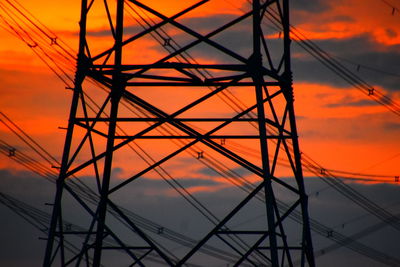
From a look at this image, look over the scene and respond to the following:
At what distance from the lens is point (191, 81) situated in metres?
31.3

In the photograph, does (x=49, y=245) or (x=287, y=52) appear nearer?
(x=49, y=245)

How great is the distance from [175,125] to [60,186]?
12.8 ft

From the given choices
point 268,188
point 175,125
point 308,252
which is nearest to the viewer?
point 268,188

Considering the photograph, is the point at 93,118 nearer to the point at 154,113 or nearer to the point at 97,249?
the point at 154,113

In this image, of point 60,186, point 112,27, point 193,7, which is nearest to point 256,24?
point 193,7

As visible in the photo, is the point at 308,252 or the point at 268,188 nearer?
the point at 268,188

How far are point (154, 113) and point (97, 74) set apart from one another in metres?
2.14

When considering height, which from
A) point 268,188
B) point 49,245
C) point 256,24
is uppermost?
point 256,24

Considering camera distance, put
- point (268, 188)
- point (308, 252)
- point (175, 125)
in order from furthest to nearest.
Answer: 1. point (308, 252)
2. point (175, 125)
3. point (268, 188)

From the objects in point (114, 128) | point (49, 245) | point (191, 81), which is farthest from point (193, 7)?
point (49, 245)

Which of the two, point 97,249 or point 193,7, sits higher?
point 193,7

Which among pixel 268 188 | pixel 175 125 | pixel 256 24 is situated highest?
pixel 256 24

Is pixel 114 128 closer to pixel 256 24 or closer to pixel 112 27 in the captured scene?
pixel 112 27

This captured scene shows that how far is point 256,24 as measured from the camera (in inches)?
1179
